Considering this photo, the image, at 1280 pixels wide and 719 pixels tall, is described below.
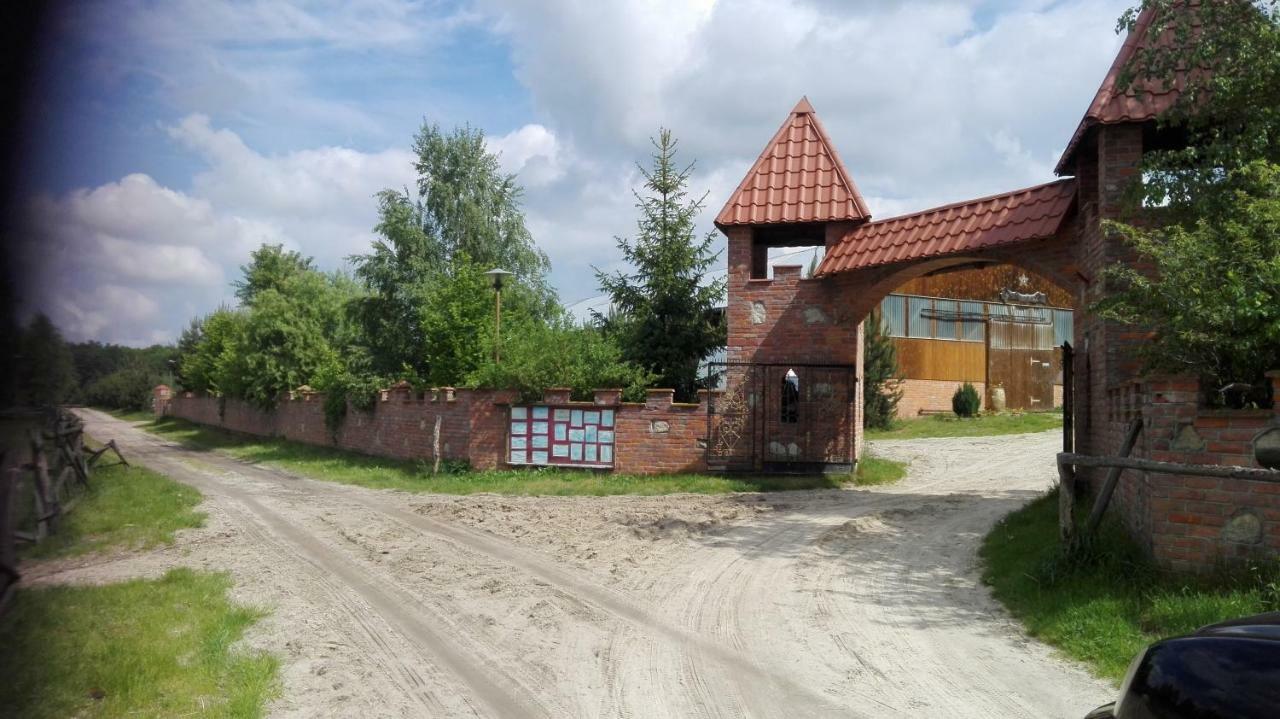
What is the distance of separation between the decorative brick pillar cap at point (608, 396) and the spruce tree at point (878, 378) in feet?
36.9

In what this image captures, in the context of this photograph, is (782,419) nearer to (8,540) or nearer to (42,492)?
(42,492)

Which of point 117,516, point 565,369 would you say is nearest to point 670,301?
point 565,369

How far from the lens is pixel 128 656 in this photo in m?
5.46

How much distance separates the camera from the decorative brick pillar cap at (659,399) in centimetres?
1775

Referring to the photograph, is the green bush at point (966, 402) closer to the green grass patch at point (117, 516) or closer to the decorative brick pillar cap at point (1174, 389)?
the decorative brick pillar cap at point (1174, 389)

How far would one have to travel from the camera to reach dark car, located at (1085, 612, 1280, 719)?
232 centimetres

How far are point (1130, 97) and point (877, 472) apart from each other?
8.65m

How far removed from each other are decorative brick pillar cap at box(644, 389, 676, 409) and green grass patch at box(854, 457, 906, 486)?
388cm

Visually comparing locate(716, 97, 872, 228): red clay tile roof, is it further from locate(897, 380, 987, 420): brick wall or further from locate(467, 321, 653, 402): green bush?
locate(897, 380, 987, 420): brick wall

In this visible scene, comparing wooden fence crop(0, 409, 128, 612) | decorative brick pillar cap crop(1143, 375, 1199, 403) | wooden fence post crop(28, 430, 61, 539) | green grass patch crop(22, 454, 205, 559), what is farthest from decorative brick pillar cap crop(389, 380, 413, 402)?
wooden fence post crop(28, 430, 61, 539)

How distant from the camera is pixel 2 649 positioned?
3.46 m

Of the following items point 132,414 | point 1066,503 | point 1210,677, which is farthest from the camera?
point 1066,503

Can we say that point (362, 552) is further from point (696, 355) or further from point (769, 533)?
point (696, 355)

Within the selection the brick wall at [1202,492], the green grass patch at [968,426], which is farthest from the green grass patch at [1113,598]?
the green grass patch at [968,426]
